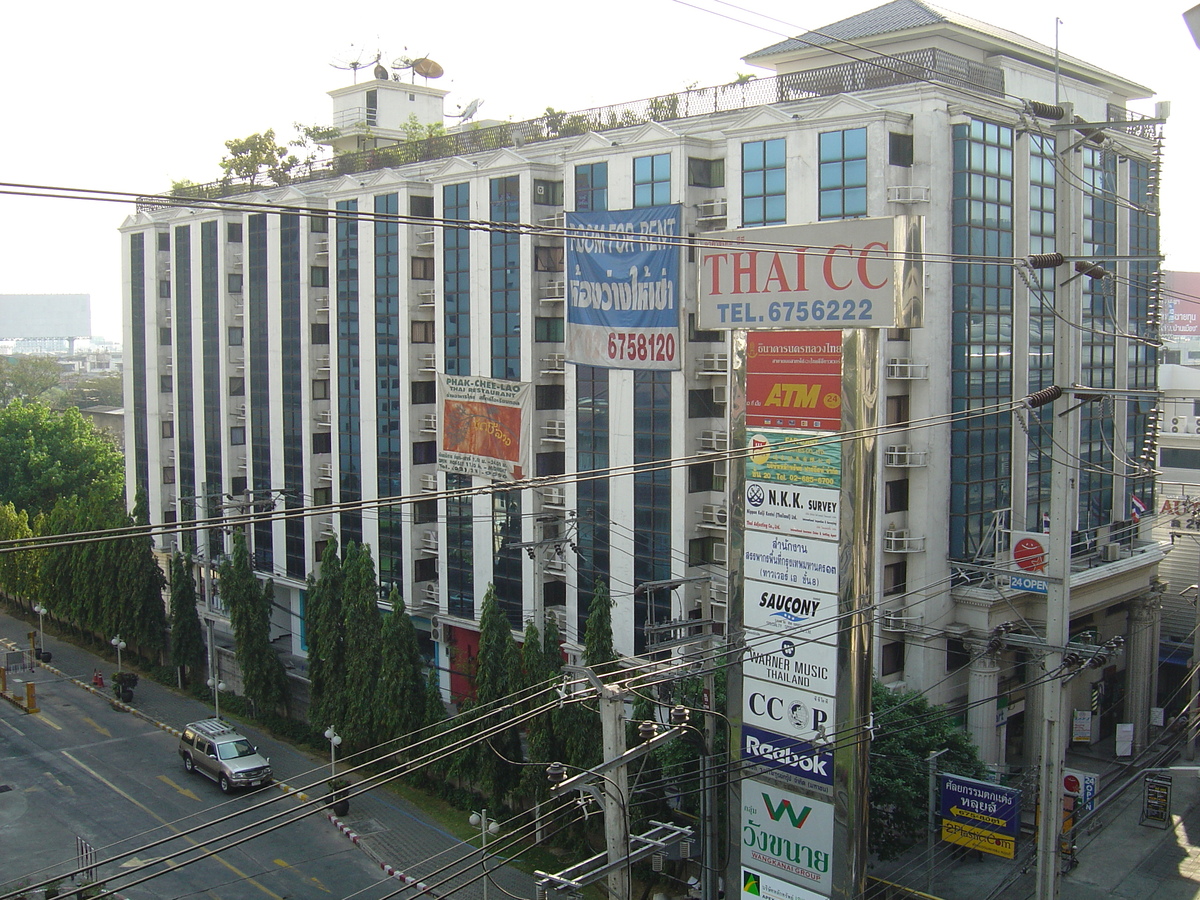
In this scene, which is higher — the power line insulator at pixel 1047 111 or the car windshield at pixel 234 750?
the power line insulator at pixel 1047 111

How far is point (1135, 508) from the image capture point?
1563 inches

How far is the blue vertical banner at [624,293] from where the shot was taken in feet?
104

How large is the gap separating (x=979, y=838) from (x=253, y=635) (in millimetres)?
26187

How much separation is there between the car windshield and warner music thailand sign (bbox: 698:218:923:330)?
72.2 ft

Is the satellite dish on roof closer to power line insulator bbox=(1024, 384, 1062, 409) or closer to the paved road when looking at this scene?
the paved road

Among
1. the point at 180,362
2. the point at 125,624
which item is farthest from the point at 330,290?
the point at 125,624

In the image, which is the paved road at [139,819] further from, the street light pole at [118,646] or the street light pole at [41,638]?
the street light pole at [41,638]

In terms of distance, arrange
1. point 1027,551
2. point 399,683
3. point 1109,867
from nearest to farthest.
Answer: point 1027,551, point 1109,867, point 399,683

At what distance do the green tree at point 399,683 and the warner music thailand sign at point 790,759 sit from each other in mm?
14976

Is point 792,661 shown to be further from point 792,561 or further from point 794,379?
point 794,379

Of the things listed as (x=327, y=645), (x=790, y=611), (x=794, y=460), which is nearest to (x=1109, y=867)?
(x=790, y=611)

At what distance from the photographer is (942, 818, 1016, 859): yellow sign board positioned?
23453mm

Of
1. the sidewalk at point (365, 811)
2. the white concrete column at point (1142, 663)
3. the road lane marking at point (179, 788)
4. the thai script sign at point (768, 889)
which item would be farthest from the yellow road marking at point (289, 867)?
the white concrete column at point (1142, 663)

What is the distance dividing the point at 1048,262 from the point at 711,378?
16200 mm
